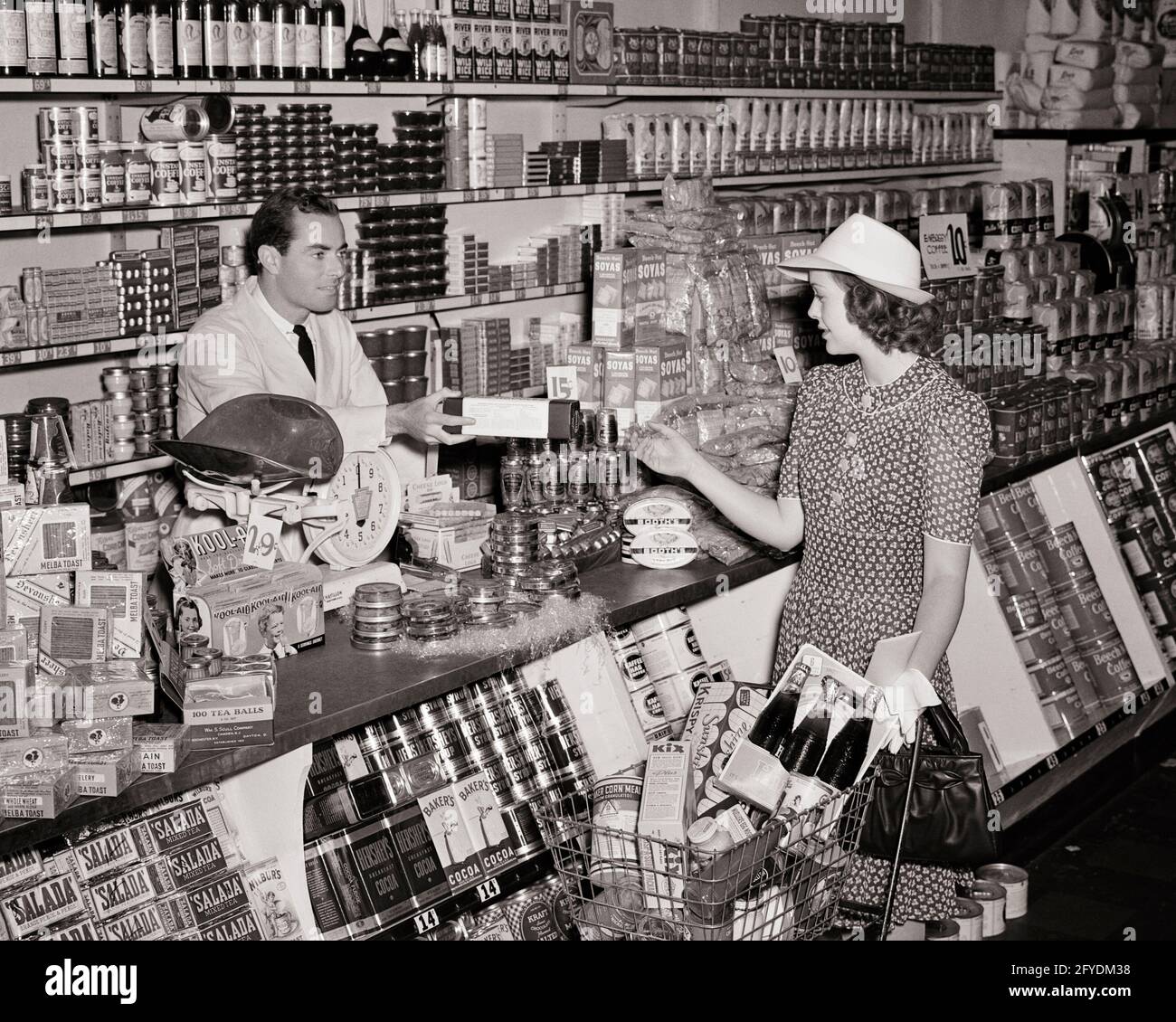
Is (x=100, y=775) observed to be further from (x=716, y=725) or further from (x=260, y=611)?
(x=716, y=725)

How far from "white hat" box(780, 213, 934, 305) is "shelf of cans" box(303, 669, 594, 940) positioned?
4.25ft

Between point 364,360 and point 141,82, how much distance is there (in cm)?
105

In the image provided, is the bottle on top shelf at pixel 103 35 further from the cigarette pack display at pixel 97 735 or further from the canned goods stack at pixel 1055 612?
the canned goods stack at pixel 1055 612

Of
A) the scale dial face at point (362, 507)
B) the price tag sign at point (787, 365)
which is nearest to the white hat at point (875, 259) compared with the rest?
the scale dial face at point (362, 507)

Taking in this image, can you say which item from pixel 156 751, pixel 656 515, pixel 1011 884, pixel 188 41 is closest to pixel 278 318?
pixel 188 41

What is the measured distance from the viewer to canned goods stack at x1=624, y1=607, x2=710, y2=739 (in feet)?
13.4

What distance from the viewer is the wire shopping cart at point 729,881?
8.76 ft

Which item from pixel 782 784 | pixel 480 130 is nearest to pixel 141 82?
pixel 480 130

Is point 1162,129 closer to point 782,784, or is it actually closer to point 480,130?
point 480,130

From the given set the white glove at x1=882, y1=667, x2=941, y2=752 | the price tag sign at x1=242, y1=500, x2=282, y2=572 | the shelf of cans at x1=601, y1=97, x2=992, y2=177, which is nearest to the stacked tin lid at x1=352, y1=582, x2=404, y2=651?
the price tag sign at x1=242, y1=500, x2=282, y2=572

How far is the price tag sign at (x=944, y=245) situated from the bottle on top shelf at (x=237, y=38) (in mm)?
2671

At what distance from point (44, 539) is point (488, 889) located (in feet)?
4.59

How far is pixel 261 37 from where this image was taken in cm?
466
